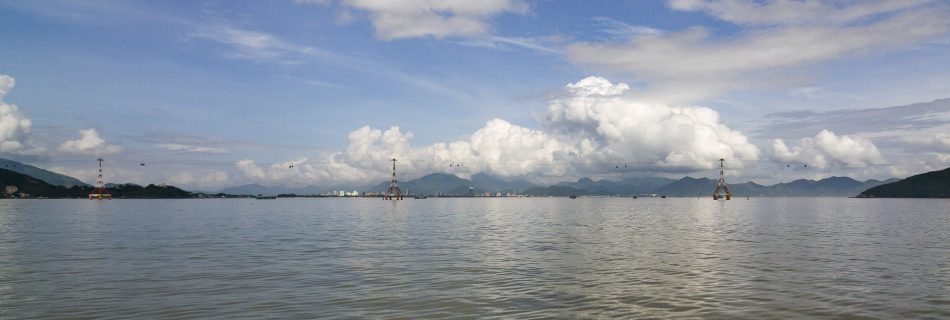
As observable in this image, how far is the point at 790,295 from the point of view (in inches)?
1161

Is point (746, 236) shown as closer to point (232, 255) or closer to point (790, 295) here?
point (790, 295)

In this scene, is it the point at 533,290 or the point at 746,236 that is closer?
the point at 533,290

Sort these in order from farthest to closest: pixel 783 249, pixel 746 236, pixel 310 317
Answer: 1. pixel 746 236
2. pixel 783 249
3. pixel 310 317

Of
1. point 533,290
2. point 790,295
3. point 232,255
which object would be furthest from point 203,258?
point 790,295

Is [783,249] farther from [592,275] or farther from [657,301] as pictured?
[657,301]

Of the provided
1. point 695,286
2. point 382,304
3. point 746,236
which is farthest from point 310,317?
point 746,236

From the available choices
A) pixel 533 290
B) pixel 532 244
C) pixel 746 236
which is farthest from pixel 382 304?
pixel 746 236

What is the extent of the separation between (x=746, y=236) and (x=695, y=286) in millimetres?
43386

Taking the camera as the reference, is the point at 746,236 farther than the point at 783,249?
Yes

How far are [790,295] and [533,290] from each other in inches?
513

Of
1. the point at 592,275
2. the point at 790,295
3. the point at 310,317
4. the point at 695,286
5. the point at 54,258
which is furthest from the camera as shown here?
the point at 54,258

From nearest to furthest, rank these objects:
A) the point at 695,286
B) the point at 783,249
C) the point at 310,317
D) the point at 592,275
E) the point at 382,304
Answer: the point at 310,317 → the point at 382,304 → the point at 695,286 → the point at 592,275 → the point at 783,249

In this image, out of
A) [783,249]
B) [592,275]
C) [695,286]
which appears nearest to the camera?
[695,286]

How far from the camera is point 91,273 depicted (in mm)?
36969
